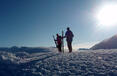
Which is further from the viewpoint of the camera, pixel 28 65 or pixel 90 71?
pixel 28 65

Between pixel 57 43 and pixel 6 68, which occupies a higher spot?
pixel 57 43

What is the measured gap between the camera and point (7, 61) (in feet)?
44.6

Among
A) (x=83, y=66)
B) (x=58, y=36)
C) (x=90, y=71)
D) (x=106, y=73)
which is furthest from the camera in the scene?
(x=58, y=36)

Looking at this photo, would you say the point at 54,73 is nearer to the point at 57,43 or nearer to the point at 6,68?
the point at 6,68

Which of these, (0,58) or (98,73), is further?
(0,58)

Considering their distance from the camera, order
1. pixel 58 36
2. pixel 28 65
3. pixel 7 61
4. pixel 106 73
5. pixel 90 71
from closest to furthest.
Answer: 1. pixel 106 73
2. pixel 90 71
3. pixel 28 65
4. pixel 7 61
5. pixel 58 36

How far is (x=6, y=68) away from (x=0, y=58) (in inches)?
86.4

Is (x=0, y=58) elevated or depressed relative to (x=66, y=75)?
elevated

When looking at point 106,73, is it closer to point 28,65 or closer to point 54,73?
point 54,73

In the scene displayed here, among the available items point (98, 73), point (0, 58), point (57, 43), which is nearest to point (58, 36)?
point (57, 43)

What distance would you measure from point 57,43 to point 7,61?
951 centimetres

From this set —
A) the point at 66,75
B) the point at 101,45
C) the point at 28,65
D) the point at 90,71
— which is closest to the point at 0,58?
the point at 28,65

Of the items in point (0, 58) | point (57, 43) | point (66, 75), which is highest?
point (57, 43)

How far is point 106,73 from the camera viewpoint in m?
9.23
